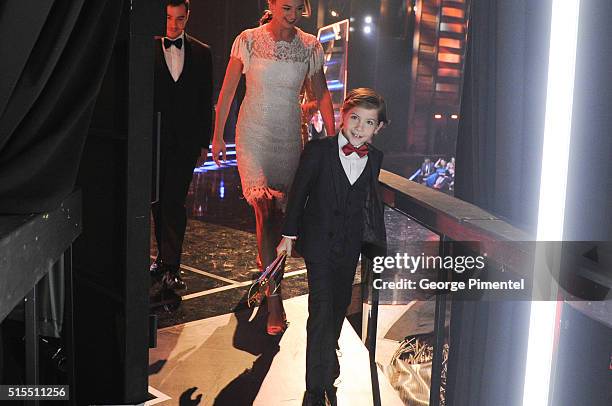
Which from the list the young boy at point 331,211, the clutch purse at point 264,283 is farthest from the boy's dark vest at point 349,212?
the clutch purse at point 264,283

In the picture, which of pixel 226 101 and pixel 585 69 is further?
pixel 226 101

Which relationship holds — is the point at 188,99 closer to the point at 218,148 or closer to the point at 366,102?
the point at 218,148

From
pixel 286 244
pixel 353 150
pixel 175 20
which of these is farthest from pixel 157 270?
pixel 353 150

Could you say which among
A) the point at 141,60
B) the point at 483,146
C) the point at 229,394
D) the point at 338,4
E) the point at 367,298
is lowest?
the point at 229,394

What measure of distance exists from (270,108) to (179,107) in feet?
1.73

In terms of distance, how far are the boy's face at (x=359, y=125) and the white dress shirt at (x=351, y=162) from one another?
29 mm

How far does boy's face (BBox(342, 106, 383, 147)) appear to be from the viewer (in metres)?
2.85

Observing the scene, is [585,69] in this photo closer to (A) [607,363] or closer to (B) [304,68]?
(A) [607,363]

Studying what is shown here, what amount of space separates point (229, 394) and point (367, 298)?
2.05ft

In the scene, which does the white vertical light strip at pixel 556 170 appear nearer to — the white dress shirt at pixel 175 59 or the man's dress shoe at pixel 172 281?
the white dress shirt at pixel 175 59

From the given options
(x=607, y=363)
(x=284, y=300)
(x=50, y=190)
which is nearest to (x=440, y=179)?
(x=284, y=300)

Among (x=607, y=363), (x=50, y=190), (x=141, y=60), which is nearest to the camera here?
(x=50, y=190)

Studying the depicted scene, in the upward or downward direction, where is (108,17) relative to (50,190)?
upward

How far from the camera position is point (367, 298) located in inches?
116
